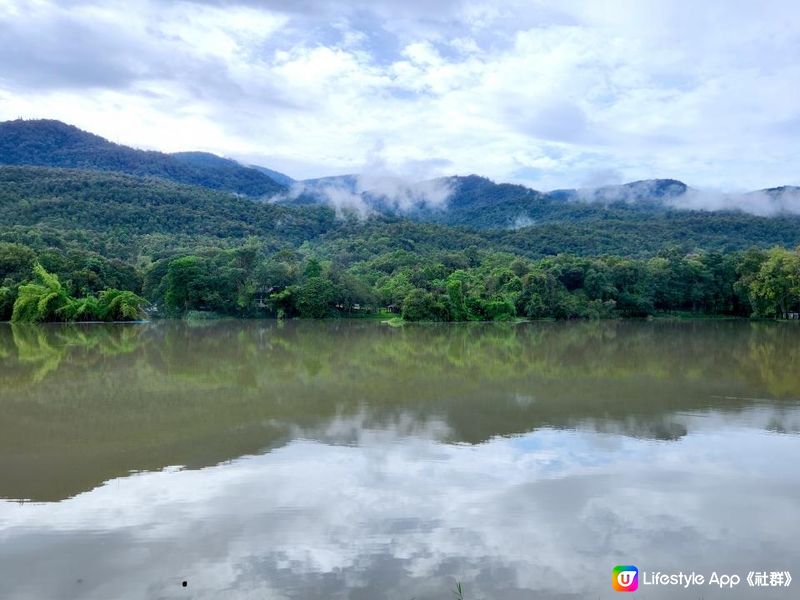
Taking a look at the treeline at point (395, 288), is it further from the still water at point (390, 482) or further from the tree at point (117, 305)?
the still water at point (390, 482)

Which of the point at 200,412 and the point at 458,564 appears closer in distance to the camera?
the point at 458,564

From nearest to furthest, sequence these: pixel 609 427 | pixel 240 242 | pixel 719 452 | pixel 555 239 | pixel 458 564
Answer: pixel 458 564 → pixel 719 452 → pixel 609 427 → pixel 240 242 → pixel 555 239

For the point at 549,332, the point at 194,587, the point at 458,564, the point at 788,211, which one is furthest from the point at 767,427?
the point at 788,211

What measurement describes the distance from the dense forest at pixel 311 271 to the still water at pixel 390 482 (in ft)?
71.0

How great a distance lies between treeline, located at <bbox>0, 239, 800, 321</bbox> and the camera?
33.2m

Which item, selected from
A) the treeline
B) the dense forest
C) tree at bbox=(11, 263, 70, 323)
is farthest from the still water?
the dense forest

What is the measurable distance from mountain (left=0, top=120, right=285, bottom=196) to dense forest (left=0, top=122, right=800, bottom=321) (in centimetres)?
5954

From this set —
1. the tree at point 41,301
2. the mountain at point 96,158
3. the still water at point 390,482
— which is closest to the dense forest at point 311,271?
the tree at point 41,301

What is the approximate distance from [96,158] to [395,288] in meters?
109

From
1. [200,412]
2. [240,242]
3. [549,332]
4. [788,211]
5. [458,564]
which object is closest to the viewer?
[458,564]

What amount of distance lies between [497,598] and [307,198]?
409ft

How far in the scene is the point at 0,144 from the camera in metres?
129

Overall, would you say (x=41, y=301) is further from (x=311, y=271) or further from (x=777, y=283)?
(x=777, y=283)

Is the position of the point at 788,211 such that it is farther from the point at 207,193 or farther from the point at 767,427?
the point at 767,427
